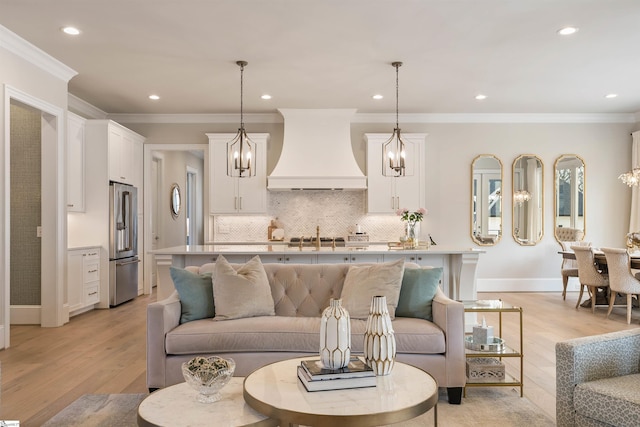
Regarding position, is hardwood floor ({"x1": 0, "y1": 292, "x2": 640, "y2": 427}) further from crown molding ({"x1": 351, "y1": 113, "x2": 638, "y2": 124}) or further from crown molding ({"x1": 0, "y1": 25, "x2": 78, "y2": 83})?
crown molding ({"x1": 351, "y1": 113, "x2": 638, "y2": 124})

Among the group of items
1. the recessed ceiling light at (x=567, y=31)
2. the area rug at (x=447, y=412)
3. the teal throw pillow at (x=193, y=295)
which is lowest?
the area rug at (x=447, y=412)

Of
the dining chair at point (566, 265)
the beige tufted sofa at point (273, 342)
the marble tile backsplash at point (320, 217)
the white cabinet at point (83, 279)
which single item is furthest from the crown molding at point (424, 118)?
the beige tufted sofa at point (273, 342)

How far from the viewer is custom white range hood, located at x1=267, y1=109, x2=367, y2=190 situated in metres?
7.38

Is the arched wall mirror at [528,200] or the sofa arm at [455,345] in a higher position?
the arched wall mirror at [528,200]

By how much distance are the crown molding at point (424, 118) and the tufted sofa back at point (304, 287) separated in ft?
15.0

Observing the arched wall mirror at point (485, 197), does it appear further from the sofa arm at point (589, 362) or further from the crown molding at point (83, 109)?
the crown molding at point (83, 109)

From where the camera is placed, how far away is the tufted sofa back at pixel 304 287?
355 centimetres

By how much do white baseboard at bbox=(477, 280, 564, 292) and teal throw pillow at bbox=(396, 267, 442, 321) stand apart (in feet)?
15.9

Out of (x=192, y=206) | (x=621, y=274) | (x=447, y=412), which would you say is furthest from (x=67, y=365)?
(x=192, y=206)

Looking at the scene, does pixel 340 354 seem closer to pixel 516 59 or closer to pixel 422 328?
pixel 422 328

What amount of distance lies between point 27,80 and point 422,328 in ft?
14.4

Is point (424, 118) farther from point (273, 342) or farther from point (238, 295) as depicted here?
point (273, 342)

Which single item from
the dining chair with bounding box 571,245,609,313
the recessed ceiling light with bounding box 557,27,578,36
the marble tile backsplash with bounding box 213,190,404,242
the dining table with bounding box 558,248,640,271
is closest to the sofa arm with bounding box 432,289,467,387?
the recessed ceiling light with bounding box 557,27,578,36

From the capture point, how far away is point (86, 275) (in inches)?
240
